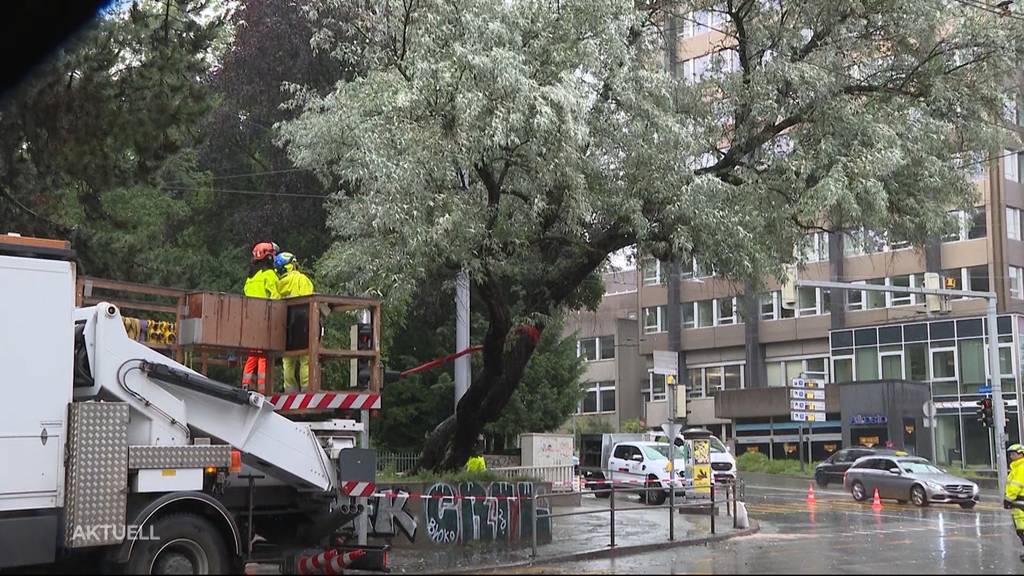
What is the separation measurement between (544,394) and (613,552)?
50.3 feet

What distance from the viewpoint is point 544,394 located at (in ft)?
105

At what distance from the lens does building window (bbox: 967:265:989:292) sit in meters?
53.2

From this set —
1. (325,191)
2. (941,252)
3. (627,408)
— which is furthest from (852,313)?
(325,191)

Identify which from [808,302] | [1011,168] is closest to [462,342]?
[1011,168]

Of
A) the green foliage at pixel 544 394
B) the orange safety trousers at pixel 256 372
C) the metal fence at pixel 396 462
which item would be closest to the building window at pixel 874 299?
the green foliage at pixel 544 394

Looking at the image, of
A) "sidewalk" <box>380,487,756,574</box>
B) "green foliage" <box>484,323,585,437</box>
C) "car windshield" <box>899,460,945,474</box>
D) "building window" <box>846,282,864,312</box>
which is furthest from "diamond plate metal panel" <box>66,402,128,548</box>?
"building window" <box>846,282,864,312</box>

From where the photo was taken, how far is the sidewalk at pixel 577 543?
583 inches

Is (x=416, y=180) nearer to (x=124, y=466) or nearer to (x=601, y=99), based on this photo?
(x=601, y=99)

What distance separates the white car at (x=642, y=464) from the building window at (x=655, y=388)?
35.0 metres

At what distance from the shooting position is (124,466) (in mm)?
9758

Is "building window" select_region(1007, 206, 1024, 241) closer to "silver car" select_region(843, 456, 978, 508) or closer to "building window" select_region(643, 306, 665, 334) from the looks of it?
"building window" select_region(643, 306, 665, 334)

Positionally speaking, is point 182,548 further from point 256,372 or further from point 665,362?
point 665,362

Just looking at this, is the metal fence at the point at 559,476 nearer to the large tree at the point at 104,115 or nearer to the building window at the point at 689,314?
the large tree at the point at 104,115

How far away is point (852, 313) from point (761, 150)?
41680 millimetres
